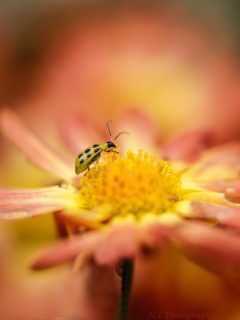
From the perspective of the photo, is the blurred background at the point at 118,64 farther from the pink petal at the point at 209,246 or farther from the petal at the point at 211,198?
the pink petal at the point at 209,246

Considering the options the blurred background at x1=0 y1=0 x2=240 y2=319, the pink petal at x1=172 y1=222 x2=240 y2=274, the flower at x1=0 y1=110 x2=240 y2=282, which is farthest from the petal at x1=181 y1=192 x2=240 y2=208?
the blurred background at x1=0 y1=0 x2=240 y2=319

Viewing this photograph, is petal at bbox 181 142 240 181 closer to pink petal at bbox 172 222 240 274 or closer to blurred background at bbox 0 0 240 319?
pink petal at bbox 172 222 240 274

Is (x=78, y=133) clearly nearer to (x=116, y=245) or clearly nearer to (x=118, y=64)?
(x=116, y=245)

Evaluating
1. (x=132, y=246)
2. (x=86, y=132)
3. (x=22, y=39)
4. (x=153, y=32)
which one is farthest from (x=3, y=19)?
(x=132, y=246)

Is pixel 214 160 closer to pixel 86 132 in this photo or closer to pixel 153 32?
pixel 86 132

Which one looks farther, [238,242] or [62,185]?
[62,185]
